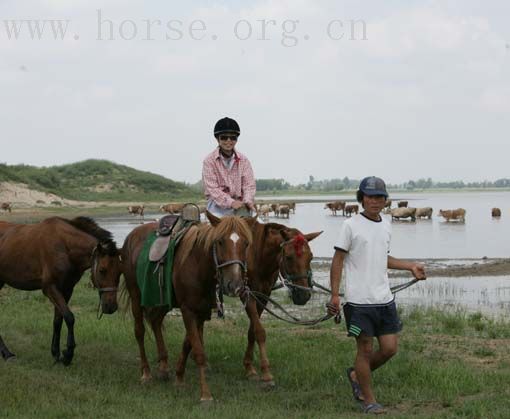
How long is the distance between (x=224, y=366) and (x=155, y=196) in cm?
7366

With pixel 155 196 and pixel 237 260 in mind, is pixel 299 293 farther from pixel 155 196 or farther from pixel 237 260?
pixel 155 196

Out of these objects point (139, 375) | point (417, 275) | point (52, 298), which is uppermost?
point (417, 275)

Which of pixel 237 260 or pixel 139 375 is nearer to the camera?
pixel 237 260

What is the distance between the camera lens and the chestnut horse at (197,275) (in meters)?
6.17

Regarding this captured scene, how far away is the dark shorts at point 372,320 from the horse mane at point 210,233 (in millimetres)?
1142

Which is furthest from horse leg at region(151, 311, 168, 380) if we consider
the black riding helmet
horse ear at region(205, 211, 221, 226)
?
the black riding helmet

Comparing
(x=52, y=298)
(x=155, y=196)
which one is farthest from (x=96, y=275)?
(x=155, y=196)

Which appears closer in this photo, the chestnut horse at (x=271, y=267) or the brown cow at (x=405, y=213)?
the chestnut horse at (x=271, y=267)

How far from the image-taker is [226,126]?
775 cm

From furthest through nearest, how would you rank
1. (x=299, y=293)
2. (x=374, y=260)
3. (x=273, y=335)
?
(x=273, y=335) → (x=299, y=293) → (x=374, y=260)

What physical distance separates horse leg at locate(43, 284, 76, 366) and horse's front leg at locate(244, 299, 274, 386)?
2.08 metres

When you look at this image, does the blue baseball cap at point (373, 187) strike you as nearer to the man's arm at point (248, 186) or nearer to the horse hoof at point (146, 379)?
the man's arm at point (248, 186)

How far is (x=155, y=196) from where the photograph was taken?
8088 cm

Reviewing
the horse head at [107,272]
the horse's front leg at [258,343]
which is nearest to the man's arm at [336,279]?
the horse's front leg at [258,343]
